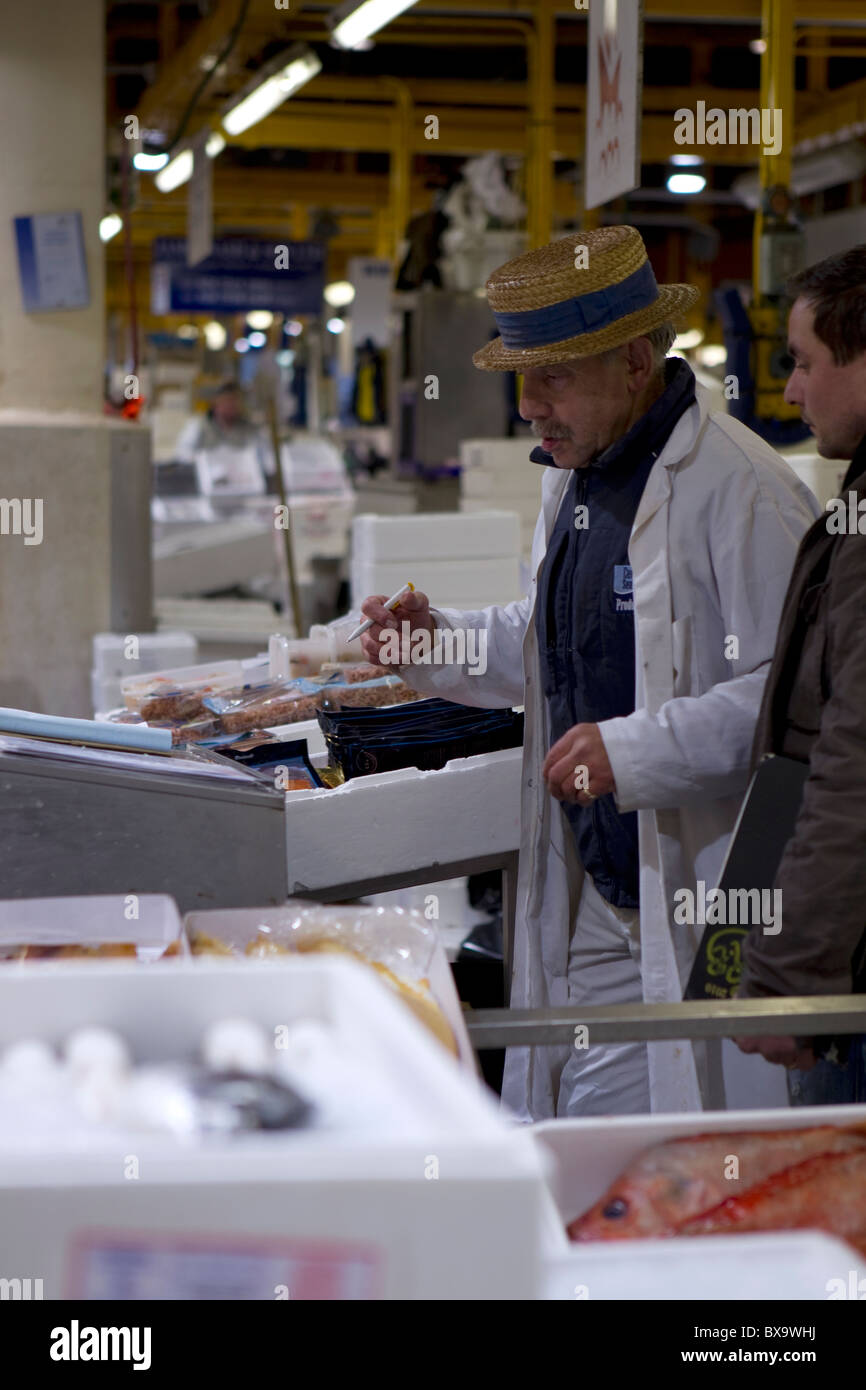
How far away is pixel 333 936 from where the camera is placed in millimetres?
1655

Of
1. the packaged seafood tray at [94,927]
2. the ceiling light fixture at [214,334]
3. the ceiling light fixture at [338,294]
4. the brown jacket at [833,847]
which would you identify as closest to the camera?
the packaged seafood tray at [94,927]

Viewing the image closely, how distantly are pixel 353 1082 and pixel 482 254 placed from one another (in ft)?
26.3

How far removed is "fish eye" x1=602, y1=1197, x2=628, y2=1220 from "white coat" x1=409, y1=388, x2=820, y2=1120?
3.71 ft

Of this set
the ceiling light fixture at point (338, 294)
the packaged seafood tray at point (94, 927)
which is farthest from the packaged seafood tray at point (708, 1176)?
the ceiling light fixture at point (338, 294)

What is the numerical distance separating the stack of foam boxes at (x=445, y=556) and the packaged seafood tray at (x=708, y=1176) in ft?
13.5

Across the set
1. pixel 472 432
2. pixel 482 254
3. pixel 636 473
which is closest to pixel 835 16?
pixel 482 254

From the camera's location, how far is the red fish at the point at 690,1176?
4.03ft

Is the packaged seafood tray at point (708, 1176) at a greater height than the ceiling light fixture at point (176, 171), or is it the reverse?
the ceiling light fixture at point (176, 171)

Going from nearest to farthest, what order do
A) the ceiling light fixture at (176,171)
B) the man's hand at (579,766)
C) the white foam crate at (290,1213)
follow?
1. the white foam crate at (290,1213)
2. the man's hand at (579,766)
3. the ceiling light fixture at (176,171)

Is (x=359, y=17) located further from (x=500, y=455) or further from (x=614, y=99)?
(x=614, y=99)

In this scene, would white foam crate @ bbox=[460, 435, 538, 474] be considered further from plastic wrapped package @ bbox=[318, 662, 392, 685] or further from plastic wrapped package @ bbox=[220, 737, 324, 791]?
plastic wrapped package @ bbox=[220, 737, 324, 791]

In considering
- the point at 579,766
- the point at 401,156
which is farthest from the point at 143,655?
the point at 401,156

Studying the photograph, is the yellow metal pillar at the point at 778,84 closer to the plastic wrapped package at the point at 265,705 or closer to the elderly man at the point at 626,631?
the plastic wrapped package at the point at 265,705
